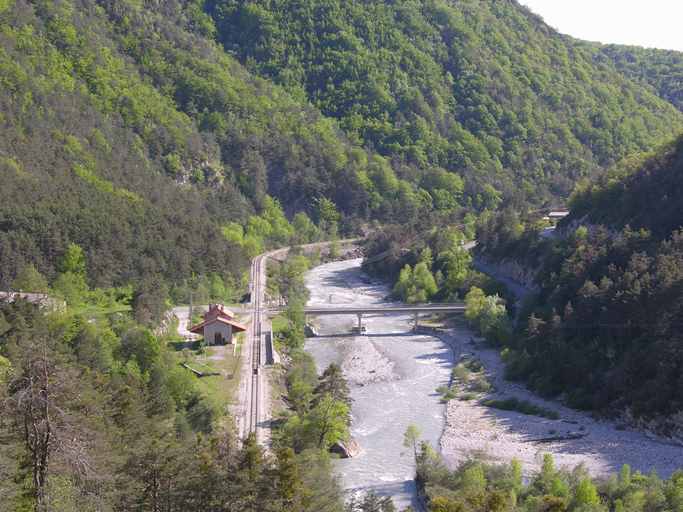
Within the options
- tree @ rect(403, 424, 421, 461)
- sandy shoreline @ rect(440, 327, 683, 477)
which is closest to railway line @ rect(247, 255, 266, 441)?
tree @ rect(403, 424, 421, 461)

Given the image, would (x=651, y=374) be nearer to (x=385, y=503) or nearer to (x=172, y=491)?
(x=385, y=503)

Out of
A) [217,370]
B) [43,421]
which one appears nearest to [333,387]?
[217,370]

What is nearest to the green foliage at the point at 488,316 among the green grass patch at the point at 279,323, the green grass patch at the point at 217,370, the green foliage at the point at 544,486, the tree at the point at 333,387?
the green grass patch at the point at 279,323

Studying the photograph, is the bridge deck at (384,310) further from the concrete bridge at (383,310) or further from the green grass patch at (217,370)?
the green grass patch at (217,370)

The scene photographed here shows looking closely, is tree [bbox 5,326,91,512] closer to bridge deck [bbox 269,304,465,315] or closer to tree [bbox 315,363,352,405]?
tree [bbox 315,363,352,405]

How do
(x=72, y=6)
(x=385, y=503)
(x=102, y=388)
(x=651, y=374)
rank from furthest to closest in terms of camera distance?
1. (x=72, y=6)
2. (x=651, y=374)
3. (x=102, y=388)
4. (x=385, y=503)

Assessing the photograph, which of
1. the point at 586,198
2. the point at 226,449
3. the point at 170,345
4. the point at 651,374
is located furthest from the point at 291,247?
the point at 226,449
